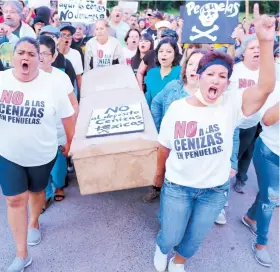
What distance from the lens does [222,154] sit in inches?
79.4

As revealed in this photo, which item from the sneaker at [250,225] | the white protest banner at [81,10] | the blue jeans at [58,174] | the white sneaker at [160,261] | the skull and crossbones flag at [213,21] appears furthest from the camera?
the white protest banner at [81,10]

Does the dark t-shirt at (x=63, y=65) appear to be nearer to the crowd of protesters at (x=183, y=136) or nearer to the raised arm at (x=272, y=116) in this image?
the crowd of protesters at (x=183, y=136)

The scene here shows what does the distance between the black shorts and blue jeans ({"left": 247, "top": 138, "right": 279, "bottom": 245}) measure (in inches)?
62.5

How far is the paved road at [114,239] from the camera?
261 centimetres

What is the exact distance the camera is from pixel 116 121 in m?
2.48

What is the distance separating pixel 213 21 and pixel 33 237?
2589 mm

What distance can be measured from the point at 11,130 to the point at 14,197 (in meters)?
0.49

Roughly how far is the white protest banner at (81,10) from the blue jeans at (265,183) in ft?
11.6

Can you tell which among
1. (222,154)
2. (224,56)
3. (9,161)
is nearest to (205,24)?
(224,56)

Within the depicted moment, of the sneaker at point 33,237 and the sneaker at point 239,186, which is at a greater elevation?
the sneaker at point 239,186

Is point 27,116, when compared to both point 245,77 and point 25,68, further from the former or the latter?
point 245,77

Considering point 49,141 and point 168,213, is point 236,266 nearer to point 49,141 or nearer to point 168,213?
point 168,213

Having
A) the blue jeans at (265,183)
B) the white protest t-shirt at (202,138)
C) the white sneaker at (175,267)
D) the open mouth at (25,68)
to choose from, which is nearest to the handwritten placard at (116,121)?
the white protest t-shirt at (202,138)

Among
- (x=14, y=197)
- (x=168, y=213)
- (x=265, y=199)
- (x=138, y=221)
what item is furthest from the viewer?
(x=138, y=221)
